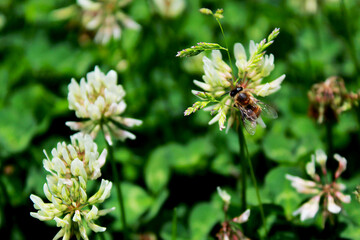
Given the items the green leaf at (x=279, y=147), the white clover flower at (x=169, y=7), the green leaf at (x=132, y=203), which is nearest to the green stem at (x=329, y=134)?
the green leaf at (x=279, y=147)

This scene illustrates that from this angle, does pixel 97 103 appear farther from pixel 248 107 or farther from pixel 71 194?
pixel 248 107

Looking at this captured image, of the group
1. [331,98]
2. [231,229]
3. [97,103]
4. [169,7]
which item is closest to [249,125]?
[231,229]

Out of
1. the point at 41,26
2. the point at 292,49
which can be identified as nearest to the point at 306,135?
the point at 292,49

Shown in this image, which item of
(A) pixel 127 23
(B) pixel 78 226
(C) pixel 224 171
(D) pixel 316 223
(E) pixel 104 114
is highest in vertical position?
(A) pixel 127 23

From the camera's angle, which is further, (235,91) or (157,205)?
(157,205)

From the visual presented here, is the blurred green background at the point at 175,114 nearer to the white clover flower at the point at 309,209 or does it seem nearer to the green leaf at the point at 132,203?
the green leaf at the point at 132,203

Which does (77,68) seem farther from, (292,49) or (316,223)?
(316,223)

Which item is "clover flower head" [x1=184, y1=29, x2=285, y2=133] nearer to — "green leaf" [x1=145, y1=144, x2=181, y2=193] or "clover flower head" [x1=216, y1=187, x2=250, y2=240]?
"clover flower head" [x1=216, y1=187, x2=250, y2=240]

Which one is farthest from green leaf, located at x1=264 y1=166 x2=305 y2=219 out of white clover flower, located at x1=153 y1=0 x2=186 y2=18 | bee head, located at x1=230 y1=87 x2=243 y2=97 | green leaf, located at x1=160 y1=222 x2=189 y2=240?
white clover flower, located at x1=153 y1=0 x2=186 y2=18
